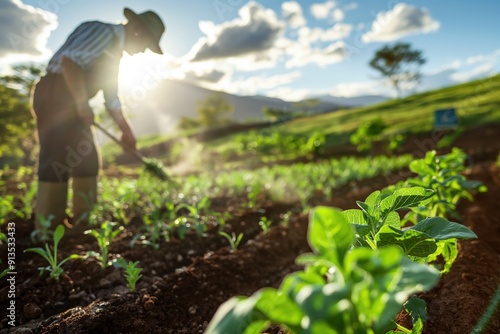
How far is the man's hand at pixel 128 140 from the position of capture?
4110 mm

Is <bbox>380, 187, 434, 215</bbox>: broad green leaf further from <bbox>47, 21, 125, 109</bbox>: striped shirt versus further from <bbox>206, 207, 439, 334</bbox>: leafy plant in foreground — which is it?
<bbox>47, 21, 125, 109</bbox>: striped shirt

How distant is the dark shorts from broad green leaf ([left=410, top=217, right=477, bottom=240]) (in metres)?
3.23

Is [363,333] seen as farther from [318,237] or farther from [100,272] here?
[100,272]

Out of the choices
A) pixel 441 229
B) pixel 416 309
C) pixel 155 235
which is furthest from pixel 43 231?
pixel 441 229

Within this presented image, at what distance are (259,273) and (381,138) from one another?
48.5 ft

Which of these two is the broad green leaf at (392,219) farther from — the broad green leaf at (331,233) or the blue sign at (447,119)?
the blue sign at (447,119)

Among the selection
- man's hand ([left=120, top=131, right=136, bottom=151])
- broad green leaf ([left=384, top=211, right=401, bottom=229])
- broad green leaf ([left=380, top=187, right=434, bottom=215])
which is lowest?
broad green leaf ([left=384, top=211, right=401, bottom=229])

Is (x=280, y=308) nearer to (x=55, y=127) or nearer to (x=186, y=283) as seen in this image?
(x=186, y=283)

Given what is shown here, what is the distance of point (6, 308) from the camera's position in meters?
2.12

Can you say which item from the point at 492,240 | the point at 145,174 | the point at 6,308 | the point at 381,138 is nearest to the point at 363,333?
the point at 6,308

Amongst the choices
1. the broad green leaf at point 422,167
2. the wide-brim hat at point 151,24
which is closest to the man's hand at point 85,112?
the wide-brim hat at point 151,24

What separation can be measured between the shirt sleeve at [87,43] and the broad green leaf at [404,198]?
3.01 metres

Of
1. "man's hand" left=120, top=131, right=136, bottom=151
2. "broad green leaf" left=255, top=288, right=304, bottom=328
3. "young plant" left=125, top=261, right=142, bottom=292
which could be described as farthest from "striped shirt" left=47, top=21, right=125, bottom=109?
"broad green leaf" left=255, top=288, right=304, bottom=328

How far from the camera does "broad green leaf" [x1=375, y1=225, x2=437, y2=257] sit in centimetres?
115
